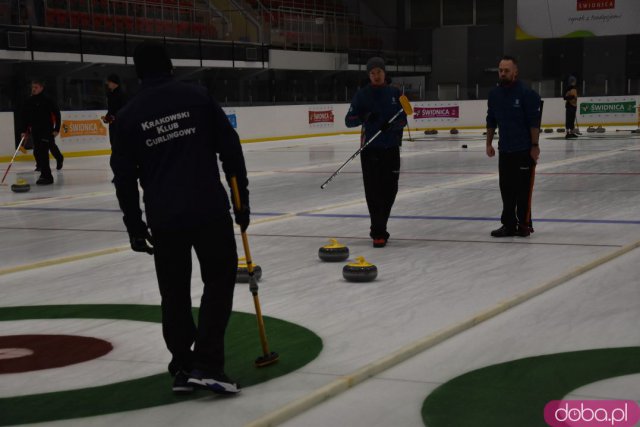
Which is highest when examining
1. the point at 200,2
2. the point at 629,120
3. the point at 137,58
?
the point at 200,2

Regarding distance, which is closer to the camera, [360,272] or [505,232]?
[360,272]

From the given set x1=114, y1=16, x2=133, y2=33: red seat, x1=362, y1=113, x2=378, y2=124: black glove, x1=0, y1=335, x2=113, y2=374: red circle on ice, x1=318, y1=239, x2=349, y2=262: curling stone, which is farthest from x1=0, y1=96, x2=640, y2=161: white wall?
x1=0, y1=335, x2=113, y2=374: red circle on ice

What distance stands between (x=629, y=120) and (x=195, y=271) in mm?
31273

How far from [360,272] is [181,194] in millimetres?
2958

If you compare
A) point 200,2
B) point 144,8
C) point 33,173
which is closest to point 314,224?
point 33,173

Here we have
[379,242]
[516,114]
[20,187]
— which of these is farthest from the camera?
[20,187]

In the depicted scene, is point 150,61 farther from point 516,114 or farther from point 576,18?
point 576,18

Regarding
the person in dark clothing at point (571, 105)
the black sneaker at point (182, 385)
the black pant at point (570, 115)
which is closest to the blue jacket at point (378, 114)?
the black sneaker at point (182, 385)

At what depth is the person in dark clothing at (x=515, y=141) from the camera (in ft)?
31.0

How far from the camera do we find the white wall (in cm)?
2464

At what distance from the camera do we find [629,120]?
36531mm

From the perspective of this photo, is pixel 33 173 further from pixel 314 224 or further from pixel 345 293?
pixel 345 293

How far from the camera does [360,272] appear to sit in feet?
23.7

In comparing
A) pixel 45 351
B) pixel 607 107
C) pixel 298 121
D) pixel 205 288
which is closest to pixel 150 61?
pixel 205 288
